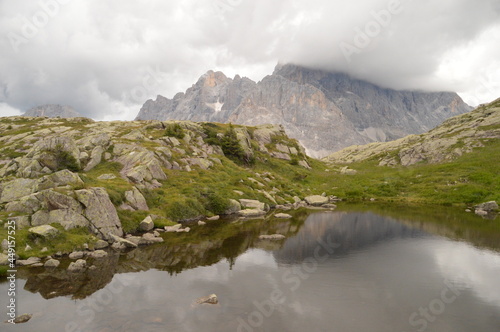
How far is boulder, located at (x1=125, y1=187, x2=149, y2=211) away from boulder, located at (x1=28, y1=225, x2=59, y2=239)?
13370 mm

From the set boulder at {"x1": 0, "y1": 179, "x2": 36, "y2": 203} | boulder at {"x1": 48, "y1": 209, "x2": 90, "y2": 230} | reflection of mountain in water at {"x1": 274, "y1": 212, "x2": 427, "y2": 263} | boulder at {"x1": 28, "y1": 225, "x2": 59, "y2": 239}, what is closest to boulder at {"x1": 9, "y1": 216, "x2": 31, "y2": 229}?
boulder at {"x1": 28, "y1": 225, "x2": 59, "y2": 239}

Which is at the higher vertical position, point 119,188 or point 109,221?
point 119,188

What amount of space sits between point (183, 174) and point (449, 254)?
53737 mm

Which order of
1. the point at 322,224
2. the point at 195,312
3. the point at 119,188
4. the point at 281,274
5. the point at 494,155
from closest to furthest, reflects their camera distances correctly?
the point at 195,312
the point at 281,274
the point at 119,188
the point at 322,224
the point at 494,155

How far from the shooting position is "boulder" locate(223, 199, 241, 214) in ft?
198

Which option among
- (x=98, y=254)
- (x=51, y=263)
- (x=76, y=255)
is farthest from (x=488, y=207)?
(x=51, y=263)

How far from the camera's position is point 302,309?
899 inches

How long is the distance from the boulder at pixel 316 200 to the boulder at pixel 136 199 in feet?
151

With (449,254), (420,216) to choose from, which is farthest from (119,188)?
(420,216)

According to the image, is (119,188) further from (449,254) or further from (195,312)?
(449,254)

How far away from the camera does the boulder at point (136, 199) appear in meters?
47.8

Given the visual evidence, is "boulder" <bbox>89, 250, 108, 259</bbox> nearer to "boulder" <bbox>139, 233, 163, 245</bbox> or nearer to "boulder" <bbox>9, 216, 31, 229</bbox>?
"boulder" <bbox>139, 233, 163, 245</bbox>

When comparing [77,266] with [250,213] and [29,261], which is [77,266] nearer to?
[29,261]

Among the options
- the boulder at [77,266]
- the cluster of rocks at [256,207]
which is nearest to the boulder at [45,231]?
the boulder at [77,266]
